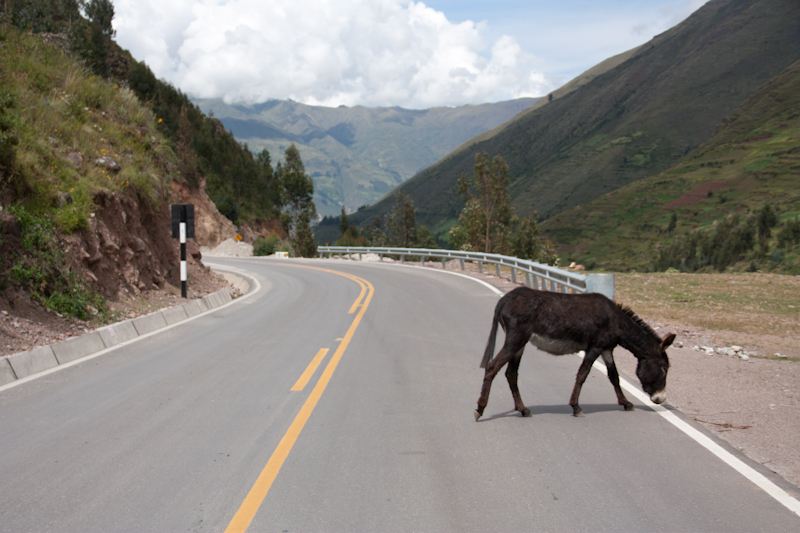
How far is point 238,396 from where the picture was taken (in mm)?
6160

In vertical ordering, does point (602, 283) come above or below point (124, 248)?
below

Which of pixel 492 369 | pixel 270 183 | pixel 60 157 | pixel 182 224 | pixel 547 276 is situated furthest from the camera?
pixel 270 183

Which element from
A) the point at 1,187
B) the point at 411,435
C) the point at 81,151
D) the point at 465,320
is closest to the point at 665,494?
the point at 411,435

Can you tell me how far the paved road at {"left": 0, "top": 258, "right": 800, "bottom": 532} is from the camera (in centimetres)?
351

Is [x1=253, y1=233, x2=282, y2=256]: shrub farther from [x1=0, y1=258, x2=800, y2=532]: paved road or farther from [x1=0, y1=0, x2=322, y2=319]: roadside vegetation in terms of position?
[x1=0, y1=258, x2=800, y2=532]: paved road

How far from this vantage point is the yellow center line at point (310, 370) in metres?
6.57

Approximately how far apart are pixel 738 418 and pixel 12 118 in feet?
42.2

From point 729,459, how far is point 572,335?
1637 mm

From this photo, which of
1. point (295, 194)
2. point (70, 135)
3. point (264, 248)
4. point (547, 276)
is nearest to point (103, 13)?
point (264, 248)

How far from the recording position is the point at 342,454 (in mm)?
4488

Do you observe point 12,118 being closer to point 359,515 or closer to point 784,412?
point 359,515

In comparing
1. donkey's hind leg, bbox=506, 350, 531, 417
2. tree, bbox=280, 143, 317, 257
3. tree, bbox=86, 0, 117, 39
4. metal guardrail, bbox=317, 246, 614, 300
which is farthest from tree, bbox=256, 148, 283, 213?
donkey's hind leg, bbox=506, 350, 531, 417

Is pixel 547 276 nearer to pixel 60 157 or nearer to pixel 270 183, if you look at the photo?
pixel 60 157

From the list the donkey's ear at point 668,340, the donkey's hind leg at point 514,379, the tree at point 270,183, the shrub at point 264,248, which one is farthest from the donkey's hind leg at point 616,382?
the tree at point 270,183
